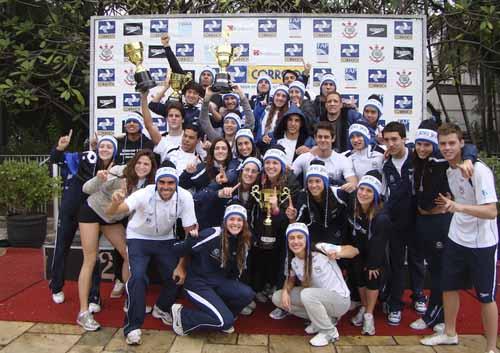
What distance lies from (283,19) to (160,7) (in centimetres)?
331

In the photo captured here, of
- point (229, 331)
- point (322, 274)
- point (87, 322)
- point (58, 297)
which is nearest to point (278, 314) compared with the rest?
point (229, 331)

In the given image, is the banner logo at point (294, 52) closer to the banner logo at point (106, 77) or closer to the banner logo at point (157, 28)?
the banner logo at point (157, 28)

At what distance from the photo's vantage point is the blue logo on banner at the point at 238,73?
24.8 feet

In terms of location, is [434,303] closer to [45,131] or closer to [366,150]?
[366,150]

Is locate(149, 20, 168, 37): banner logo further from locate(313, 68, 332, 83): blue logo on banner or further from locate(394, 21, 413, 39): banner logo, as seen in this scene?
locate(394, 21, 413, 39): banner logo

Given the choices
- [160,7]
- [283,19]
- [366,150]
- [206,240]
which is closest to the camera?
[206,240]

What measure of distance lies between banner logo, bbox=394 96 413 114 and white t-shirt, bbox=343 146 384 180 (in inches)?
121

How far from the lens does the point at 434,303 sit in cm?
423

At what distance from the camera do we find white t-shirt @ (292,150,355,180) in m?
4.54

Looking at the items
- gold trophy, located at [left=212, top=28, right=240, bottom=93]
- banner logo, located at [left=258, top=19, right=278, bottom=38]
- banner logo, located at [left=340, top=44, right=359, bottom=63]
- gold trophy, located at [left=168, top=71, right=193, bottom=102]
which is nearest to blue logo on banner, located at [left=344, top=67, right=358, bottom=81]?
banner logo, located at [left=340, top=44, right=359, bottom=63]

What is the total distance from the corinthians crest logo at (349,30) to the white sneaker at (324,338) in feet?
16.4

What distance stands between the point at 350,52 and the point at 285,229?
13.3ft

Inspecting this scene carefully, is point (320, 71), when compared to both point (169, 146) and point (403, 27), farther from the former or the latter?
point (169, 146)

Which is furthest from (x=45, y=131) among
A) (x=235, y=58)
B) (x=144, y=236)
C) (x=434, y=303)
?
(x=434, y=303)
